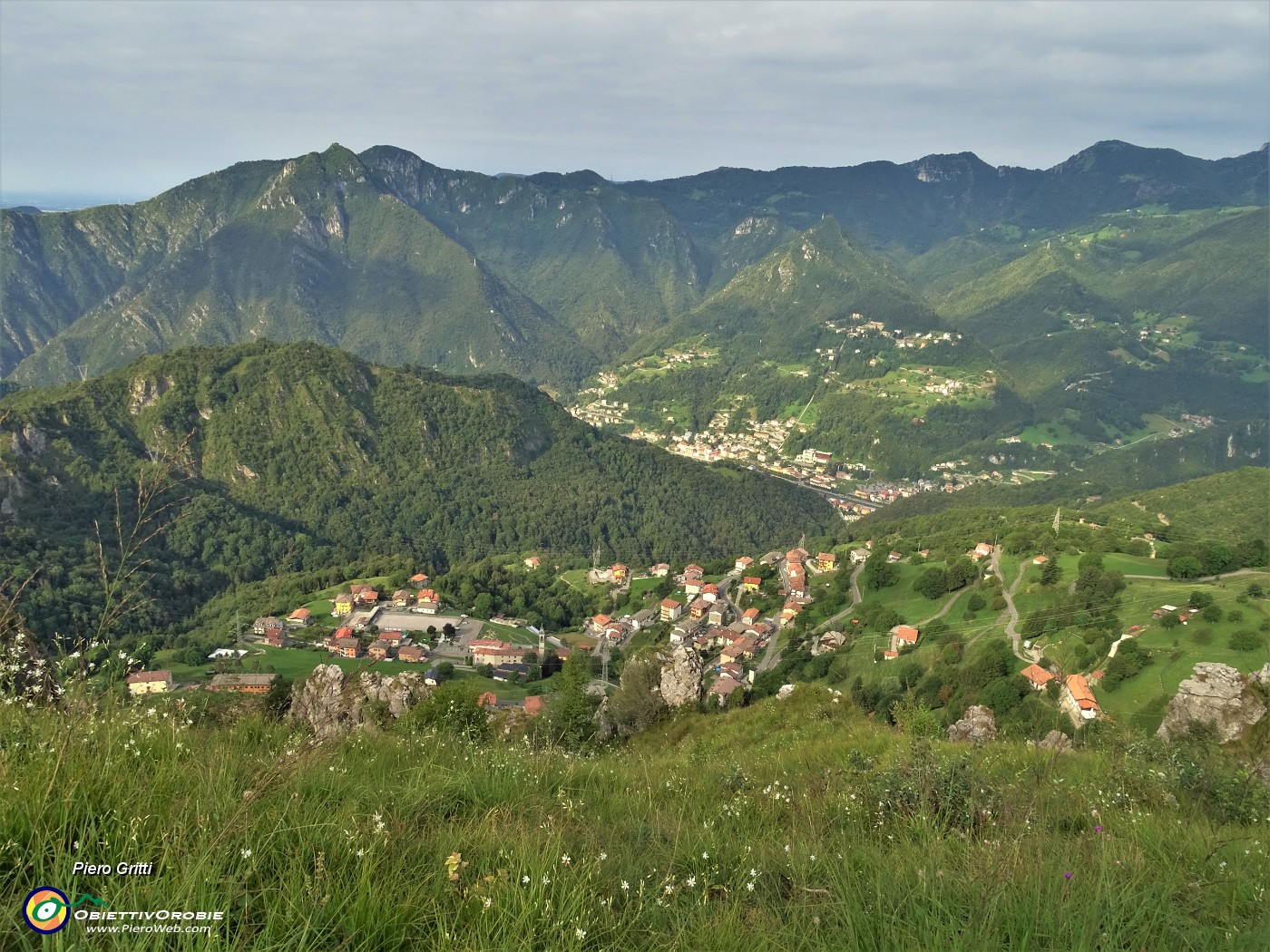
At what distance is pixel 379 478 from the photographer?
364ft

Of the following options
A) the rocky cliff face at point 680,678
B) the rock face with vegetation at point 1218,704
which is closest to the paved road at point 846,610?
the rocky cliff face at point 680,678

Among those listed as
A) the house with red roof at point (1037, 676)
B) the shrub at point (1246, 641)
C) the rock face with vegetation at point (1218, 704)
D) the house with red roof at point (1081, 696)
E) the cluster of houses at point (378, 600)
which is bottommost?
the cluster of houses at point (378, 600)

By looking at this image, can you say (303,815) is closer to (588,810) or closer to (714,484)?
(588,810)

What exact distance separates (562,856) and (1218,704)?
1532 cm

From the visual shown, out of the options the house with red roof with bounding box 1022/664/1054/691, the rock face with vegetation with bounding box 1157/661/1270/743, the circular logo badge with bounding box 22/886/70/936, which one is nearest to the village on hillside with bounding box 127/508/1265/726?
the house with red roof with bounding box 1022/664/1054/691

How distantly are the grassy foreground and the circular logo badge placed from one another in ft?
0.14

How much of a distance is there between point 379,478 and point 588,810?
376 ft

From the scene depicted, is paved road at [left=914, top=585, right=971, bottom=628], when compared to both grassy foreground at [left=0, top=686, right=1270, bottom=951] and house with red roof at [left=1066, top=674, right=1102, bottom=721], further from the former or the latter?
grassy foreground at [left=0, top=686, right=1270, bottom=951]

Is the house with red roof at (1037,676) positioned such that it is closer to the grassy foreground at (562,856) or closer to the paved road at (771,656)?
the paved road at (771,656)

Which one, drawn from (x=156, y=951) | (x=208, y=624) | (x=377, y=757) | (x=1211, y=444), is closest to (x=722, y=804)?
(x=377, y=757)

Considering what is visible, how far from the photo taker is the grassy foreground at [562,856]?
231 cm

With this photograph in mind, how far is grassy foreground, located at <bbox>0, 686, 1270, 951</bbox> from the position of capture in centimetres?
231

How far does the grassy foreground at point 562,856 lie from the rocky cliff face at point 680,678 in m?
19.0

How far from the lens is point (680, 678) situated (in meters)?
24.0
